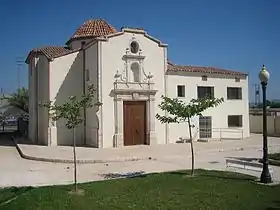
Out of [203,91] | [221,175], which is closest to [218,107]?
[203,91]

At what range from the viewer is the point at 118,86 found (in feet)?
79.7

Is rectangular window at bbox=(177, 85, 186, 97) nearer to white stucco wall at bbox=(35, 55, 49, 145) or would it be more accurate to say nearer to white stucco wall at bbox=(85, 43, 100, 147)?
white stucco wall at bbox=(85, 43, 100, 147)

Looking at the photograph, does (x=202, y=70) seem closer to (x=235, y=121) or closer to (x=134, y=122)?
(x=235, y=121)

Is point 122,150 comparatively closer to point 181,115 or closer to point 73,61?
point 73,61

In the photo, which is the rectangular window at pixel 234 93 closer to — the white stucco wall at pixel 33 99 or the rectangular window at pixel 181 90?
the rectangular window at pixel 181 90

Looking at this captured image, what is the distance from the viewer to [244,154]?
20.1 metres

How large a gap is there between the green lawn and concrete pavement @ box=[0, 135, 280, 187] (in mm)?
2028

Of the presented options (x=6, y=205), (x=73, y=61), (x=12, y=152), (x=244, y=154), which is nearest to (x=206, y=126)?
(x=244, y=154)

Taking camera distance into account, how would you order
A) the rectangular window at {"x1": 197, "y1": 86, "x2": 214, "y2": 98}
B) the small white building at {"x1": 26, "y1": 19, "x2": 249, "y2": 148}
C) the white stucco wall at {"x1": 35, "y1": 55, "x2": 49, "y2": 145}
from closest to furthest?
the small white building at {"x1": 26, "y1": 19, "x2": 249, "y2": 148} < the white stucco wall at {"x1": 35, "y1": 55, "x2": 49, "y2": 145} < the rectangular window at {"x1": 197, "y1": 86, "x2": 214, "y2": 98}

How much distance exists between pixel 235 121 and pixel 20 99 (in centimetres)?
3190

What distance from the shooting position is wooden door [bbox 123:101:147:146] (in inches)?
968

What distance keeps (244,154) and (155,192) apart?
11.4m

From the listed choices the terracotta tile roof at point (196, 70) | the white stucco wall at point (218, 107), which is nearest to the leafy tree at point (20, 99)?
the terracotta tile roof at point (196, 70)

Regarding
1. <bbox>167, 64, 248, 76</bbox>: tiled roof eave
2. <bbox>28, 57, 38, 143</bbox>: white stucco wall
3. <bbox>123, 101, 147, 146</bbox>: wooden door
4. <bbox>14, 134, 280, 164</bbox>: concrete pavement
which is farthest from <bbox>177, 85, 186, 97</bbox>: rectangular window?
<bbox>28, 57, 38, 143</bbox>: white stucco wall
